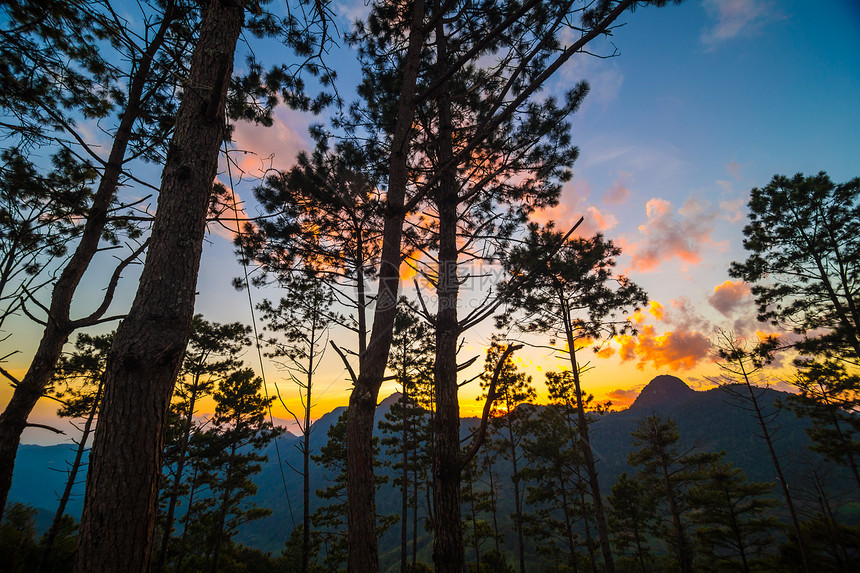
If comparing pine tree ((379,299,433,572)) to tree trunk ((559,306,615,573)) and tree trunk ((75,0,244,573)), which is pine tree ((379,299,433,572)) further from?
tree trunk ((75,0,244,573))

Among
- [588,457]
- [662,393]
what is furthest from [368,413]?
[662,393]

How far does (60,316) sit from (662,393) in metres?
220

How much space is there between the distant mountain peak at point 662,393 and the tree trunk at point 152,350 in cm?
20502

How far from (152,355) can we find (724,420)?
194892 millimetres

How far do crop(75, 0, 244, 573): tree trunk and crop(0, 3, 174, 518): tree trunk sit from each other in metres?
2.14

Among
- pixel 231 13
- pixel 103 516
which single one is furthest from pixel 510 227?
pixel 103 516

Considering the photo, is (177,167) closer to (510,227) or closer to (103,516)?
(103,516)

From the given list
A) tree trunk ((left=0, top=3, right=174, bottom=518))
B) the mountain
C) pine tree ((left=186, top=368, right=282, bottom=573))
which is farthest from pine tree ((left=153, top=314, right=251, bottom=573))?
the mountain

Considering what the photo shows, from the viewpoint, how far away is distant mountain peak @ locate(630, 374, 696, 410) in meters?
164

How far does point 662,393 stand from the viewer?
16938 centimetres

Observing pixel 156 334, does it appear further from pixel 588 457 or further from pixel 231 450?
pixel 231 450

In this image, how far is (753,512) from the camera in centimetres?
1858

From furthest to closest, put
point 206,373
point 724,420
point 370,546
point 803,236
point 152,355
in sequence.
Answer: point 724,420 → point 206,373 → point 803,236 → point 370,546 → point 152,355

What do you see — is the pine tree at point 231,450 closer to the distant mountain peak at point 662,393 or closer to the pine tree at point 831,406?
the pine tree at point 831,406
